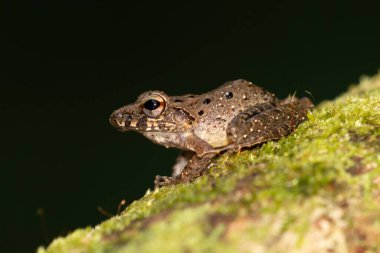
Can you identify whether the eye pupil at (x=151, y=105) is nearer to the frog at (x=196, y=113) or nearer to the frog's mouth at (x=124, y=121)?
the frog at (x=196, y=113)

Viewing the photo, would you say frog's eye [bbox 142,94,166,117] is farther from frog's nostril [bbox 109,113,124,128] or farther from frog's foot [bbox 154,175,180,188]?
frog's foot [bbox 154,175,180,188]

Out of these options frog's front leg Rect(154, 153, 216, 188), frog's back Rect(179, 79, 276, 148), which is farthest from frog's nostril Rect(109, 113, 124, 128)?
frog's front leg Rect(154, 153, 216, 188)

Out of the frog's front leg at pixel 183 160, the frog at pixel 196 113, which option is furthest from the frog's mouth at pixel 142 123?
the frog's front leg at pixel 183 160

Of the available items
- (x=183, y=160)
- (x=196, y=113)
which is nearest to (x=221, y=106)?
(x=196, y=113)

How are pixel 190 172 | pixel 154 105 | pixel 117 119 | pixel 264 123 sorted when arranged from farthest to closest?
pixel 117 119 → pixel 154 105 → pixel 264 123 → pixel 190 172

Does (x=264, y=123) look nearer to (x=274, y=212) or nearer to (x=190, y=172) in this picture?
(x=190, y=172)

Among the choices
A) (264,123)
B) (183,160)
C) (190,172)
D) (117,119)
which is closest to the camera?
(190,172)
